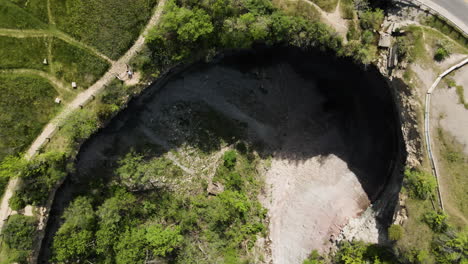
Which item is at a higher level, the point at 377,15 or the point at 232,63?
the point at 377,15

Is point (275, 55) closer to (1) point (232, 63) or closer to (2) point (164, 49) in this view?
(1) point (232, 63)

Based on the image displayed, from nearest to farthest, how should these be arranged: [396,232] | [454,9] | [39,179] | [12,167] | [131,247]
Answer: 1. [12,167]
2. [454,9]
3. [39,179]
4. [396,232]
5. [131,247]

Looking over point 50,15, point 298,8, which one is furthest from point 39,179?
point 298,8

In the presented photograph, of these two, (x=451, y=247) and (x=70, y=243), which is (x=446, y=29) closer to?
(x=451, y=247)

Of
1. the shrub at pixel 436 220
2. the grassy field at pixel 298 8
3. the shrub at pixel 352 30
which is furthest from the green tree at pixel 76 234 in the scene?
the shrub at pixel 436 220

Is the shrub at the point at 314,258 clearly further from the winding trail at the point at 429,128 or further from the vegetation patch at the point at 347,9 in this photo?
the vegetation patch at the point at 347,9

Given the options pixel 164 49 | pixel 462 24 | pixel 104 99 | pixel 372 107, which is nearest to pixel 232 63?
pixel 164 49
